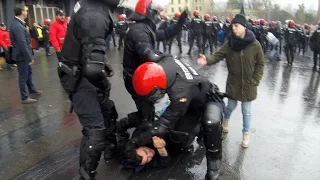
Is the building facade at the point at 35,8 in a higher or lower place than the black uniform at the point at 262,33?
higher

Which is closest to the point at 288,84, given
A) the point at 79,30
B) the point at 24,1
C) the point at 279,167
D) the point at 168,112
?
the point at 279,167

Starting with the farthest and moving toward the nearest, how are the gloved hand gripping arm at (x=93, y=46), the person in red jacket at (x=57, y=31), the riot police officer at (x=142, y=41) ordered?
the person in red jacket at (x=57, y=31) → the riot police officer at (x=142, y=41) → the gloved hand gripping arm at (x=93, y=46)

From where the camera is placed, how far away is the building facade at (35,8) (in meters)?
14.4

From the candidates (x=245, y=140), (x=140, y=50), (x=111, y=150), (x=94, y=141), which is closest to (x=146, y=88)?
(x=94, y=141)

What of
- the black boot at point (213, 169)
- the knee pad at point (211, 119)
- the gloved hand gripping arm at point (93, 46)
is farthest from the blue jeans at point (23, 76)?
the black boot at point (213, 169)

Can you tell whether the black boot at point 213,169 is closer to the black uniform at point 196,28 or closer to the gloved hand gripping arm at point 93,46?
the gloved hand gripping arm at point 93,46

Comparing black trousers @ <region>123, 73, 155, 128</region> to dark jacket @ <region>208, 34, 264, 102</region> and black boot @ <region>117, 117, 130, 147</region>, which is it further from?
dark jacket @ <region>208, 34, 264, 102</region>

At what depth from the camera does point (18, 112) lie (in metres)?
5.29

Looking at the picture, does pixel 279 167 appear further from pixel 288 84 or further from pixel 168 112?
pixel 288 84

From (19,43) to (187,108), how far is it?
13.4ft

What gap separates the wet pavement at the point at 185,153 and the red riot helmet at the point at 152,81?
0.98 metres

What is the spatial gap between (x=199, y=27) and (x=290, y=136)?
30.1 ft

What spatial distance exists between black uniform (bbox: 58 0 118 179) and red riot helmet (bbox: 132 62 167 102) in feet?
1.06

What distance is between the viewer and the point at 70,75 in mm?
2865
